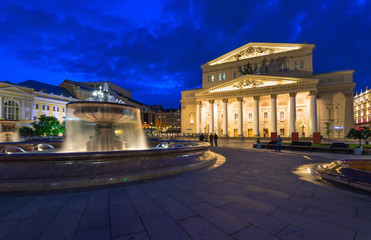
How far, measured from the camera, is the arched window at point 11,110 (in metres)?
40.5

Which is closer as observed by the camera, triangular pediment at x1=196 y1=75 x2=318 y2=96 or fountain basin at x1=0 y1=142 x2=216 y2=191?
fountain basin at x1=0 y1=142 x2=216 y2=191

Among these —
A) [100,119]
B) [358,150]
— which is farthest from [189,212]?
[358,150]

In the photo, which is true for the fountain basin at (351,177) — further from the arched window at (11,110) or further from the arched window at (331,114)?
the arched window at (11,110)

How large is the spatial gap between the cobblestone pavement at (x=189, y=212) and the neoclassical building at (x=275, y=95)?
3509 centimetres

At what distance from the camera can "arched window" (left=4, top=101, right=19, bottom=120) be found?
40500 millimetres

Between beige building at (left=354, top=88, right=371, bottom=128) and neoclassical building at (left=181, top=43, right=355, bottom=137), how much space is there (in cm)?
3711

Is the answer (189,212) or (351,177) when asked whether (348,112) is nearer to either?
(351,177)

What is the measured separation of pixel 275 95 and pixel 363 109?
5543cm

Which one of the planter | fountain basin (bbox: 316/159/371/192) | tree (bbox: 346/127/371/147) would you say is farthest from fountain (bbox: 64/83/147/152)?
tree (bbox: 346/127/371/147)

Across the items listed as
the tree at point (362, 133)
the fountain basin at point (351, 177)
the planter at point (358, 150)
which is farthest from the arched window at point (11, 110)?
the tree at point (362, 133)

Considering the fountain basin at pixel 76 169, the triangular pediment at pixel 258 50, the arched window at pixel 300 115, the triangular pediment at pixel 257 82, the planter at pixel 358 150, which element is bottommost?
the planter at pixel 358 150

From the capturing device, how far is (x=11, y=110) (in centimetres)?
4125

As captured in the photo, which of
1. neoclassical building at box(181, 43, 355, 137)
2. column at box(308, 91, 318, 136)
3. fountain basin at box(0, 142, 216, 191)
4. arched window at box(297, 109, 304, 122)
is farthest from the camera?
arched window at box(297, 109, 304, 122)

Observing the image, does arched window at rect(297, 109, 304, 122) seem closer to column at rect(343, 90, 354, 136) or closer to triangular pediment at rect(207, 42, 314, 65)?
→ column at rect(343, 90, 354, 136)
